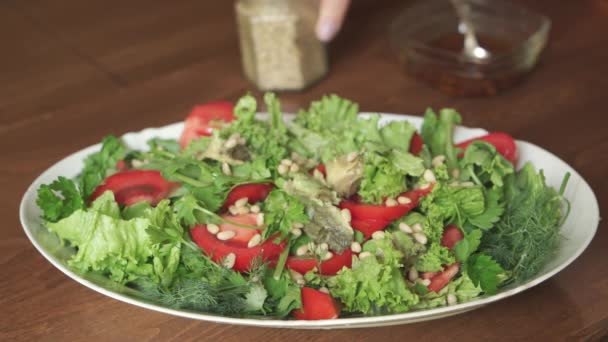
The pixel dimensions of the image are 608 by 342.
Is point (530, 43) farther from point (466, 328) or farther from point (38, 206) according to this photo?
point (38, 206)

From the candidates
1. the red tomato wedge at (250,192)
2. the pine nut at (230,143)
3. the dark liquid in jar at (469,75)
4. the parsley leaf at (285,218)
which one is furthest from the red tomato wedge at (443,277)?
the dark liquid in jar at (469,75)

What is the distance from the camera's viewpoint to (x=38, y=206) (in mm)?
1394

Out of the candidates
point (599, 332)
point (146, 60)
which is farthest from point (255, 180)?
point (146, 60)

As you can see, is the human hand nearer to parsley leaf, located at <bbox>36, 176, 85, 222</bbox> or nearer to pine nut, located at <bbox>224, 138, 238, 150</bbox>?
pine nut, located at <bbox>224, 138, 238, 150</bbox>

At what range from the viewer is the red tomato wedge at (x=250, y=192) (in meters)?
1.35

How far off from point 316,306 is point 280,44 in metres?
0.82

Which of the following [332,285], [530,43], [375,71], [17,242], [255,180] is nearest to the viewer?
[332,285]

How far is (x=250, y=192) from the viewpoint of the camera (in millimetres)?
1367

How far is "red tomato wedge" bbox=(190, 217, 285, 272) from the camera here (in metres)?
1.25

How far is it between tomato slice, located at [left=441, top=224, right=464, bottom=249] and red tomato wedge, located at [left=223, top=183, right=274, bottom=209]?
0.30 meters

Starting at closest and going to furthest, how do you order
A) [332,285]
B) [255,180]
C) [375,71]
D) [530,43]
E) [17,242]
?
[332,285] → [255,180] → [17,242] → [530,43] → [375,71]

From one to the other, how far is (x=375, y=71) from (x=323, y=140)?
1.88 ft

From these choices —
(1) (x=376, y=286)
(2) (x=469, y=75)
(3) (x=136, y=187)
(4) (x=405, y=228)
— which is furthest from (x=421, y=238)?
(2) (x=469, y=75)

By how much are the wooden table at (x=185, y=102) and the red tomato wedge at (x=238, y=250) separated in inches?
4.1
